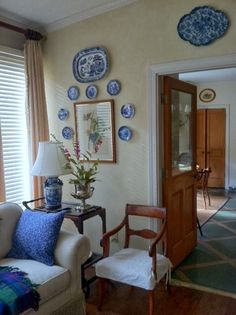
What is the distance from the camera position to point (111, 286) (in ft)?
10.4

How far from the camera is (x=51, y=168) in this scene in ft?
10.0

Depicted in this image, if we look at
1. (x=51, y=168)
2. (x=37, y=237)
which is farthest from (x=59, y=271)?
(x=51, y=168)

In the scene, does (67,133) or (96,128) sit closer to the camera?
(96,128)

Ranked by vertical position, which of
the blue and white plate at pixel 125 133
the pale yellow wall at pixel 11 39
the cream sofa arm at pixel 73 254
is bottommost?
the cream sofa arm at pixel 73 254

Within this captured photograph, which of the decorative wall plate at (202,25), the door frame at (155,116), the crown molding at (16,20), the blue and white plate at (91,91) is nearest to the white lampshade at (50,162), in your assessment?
the blue and white plate at (91,91)

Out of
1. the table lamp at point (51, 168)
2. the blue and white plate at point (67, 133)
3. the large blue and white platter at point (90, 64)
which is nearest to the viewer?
the table lamp at point (51, 168)

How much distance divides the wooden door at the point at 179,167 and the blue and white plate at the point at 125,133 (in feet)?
1.20

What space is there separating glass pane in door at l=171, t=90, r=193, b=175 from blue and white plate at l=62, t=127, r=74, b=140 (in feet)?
3.81

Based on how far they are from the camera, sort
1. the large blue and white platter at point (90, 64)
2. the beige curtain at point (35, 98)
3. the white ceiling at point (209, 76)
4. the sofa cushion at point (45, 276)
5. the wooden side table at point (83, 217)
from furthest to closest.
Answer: the white ceiling at point (209, 76)
the beige curtain at point (35, 98)
the large blue and white platter at point (90, 64)
the wooden side table at point (83, 217)
the sofa cushion at point (45, 276)

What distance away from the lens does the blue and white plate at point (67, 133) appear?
148 inches

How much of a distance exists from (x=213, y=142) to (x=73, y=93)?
193 inches

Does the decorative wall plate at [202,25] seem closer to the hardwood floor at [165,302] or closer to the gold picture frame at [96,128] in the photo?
the gold picture frame at [96,128]

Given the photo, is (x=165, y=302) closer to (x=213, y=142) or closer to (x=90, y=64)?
(x=90, y=64)

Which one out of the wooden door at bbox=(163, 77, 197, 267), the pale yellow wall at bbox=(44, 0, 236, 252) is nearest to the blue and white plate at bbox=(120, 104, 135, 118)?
the pale yellow wall at bbox=(44, 0, 236, 252)
